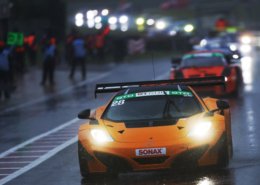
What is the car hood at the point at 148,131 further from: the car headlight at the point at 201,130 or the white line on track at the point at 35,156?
the white line on track at the point at 35,156

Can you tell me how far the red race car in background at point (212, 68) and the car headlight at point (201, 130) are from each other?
12952 millimetres

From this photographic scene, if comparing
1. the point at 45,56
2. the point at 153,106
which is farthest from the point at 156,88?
the point at 45,56

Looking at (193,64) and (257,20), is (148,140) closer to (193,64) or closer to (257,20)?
(193,64)

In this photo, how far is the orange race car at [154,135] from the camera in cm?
1190

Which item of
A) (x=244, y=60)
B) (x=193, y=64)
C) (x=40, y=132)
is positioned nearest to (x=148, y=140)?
(x=40, y=132)

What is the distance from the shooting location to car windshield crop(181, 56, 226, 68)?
1056 inches

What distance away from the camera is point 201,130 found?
1218cm

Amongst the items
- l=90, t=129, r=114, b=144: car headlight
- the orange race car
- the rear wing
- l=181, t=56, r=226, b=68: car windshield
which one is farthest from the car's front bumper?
l=181, t=56, r=226, b=68: car windshield

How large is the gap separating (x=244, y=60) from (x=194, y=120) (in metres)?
33.5

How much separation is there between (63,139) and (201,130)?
587 centimetres

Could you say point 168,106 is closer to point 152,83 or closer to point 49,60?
point 152,83

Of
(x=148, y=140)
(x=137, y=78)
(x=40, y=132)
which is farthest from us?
(x=137, y=78)

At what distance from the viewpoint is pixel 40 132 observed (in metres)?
19.4

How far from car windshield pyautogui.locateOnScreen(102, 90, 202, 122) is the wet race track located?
0.78 metres
